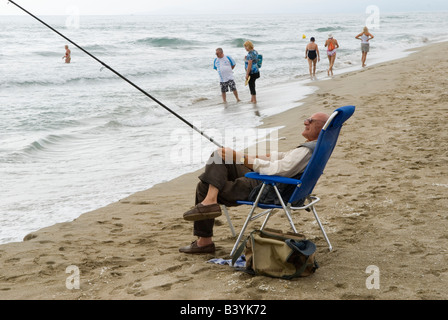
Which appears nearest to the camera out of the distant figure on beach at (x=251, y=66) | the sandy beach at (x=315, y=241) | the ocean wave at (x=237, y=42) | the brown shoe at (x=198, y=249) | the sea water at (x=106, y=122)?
the sandy beach at (x=315, y=241)

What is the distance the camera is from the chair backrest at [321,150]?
365 centimetres

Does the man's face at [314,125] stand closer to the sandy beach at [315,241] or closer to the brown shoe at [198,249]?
the sandy beach at [315,241]

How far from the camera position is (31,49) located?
1190 inches

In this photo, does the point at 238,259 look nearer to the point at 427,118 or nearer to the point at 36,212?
the point at 36,212

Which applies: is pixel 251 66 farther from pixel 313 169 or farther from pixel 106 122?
pixel 313 169

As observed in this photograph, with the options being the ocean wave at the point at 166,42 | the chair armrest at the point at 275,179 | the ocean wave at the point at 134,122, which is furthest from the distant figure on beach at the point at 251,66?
the ocean wave at the point at 166,42

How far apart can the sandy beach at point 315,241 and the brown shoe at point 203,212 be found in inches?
12.9

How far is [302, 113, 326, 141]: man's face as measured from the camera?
3.90 metres

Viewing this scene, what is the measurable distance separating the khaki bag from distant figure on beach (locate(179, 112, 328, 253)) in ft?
1.39

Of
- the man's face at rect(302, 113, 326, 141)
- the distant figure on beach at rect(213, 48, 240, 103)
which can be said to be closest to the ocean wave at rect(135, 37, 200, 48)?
the distant figure on beach at rect(213, 48, 240, 103)

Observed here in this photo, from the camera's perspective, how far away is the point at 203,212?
383 cm

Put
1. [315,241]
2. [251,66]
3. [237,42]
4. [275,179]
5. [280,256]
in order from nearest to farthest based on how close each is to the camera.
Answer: [280,256] < [275,179] < [315,241] < [251,66] < [237,42]

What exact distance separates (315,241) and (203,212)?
98cm

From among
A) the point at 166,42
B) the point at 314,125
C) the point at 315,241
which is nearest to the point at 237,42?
the point at 166,42
